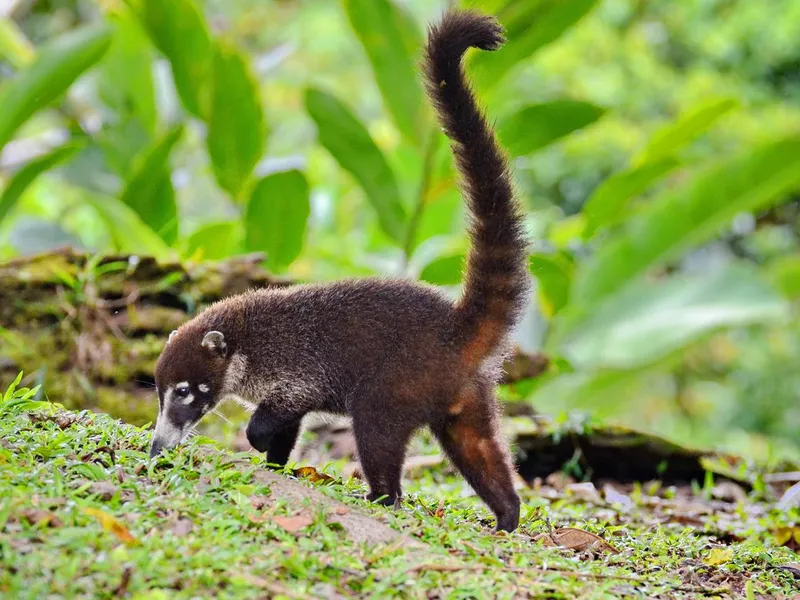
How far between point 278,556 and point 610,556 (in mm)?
1532

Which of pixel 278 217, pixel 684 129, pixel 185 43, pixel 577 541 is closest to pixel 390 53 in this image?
pixel 278 217

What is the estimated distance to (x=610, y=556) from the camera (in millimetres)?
3805

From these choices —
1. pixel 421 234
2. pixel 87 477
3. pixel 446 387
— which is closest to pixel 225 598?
pixel 87 477

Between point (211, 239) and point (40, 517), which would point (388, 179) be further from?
point (40, 517)

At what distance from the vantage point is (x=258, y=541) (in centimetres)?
303

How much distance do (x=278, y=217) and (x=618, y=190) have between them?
8.75 ft

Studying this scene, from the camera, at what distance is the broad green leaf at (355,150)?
685cm

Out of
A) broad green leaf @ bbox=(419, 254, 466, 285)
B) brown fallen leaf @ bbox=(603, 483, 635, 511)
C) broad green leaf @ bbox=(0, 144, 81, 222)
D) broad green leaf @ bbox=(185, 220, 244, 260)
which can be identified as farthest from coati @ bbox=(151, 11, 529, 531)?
broad green leaf @ bbox=(185, 220, 244, 260)

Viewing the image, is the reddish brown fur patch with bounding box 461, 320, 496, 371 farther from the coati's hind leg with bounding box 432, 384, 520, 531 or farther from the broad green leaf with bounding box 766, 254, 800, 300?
the broad green leaf with bounding box 766, 254, 800, 300

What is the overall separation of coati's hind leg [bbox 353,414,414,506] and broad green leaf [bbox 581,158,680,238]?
13.3ft

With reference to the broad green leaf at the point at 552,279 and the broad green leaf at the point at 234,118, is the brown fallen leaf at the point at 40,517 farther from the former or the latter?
the broad green leaf at the point at 234,118

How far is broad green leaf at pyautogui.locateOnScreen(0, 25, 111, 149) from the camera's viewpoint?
20.4 ft

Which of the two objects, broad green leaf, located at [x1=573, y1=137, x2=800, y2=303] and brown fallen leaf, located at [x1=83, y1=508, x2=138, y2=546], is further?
broad green leaf, located at [x1=573, y1=137, x2=800, y2=303]

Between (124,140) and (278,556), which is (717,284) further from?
(278,556)
